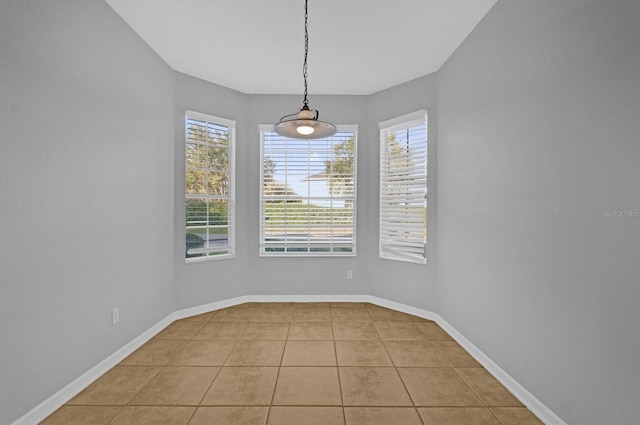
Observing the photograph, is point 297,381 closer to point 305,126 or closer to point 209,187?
point 305,126

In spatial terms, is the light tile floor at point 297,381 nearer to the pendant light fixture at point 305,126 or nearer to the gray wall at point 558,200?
the gray wall at point 558,200

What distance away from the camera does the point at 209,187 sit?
12.9 feet

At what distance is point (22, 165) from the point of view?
1850mm

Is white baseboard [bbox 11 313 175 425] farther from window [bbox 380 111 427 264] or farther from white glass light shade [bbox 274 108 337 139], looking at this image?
window [bbox 380 111 427 264]

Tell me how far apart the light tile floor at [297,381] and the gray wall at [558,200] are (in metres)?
0.41

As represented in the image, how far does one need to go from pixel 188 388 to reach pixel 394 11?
3.37 meters

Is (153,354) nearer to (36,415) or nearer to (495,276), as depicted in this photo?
(36,415)

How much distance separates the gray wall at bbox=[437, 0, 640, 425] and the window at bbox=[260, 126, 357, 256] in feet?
5.70

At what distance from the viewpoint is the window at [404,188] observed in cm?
377

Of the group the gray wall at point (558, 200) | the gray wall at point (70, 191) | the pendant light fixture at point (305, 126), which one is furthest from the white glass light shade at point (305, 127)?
the gray wall at point (70, 191)

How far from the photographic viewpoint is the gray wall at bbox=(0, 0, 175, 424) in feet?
5.89

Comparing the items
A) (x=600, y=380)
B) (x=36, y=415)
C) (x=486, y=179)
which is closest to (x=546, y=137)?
(x=486, y=179)

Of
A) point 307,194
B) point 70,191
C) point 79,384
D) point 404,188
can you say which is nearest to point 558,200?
point 404,188

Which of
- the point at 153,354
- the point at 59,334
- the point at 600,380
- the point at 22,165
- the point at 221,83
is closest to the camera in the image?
the point at 600,380
